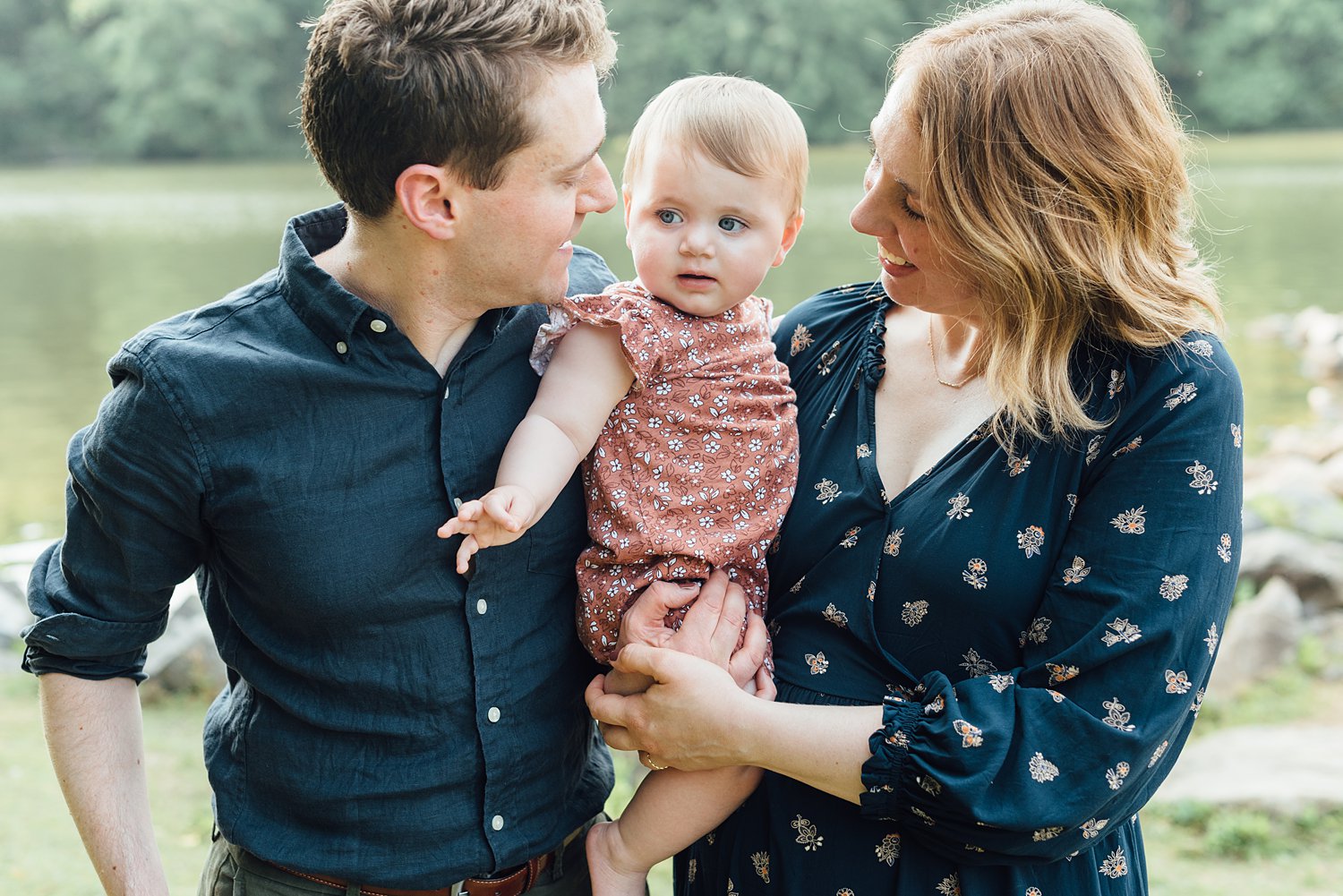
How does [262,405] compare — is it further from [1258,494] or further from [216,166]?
[216,166]

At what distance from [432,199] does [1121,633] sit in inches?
45.3

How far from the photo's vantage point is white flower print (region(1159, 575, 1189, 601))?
166 centimetres

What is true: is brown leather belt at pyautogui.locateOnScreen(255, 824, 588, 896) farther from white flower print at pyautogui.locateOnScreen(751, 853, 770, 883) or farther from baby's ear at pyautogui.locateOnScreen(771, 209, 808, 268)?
baby's ear at pyautogui.locateOnScreen(771, 209, 808, 268)

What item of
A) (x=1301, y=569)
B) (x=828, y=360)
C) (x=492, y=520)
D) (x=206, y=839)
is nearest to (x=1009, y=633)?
(x=828, y=360)

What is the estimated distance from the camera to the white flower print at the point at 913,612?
186 cm

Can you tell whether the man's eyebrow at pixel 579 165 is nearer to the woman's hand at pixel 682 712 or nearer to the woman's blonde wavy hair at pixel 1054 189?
the woman's blonde wavy hair at pixel 1054 189

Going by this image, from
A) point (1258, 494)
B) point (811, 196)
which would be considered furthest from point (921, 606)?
point (811, 196)

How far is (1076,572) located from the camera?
5.67 ft

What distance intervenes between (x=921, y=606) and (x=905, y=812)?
299 millimetres

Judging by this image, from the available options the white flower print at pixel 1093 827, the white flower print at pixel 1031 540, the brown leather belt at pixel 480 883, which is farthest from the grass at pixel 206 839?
the white flower print at pixel 1031 540

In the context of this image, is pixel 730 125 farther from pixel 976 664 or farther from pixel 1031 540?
pixel 976 664

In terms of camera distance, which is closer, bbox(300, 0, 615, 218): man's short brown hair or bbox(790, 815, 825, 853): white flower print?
bbox(300, 0, 615, 218): man's short brown hair

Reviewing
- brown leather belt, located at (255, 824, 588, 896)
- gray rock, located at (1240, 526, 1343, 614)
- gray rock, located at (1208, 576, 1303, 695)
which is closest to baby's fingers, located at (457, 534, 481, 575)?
brown leather belt, located at (255, 824, 588, 896)

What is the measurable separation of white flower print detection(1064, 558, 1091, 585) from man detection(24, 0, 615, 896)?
813 millimetres
